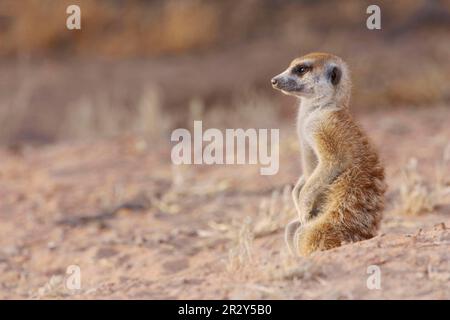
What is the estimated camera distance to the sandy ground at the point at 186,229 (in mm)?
4004

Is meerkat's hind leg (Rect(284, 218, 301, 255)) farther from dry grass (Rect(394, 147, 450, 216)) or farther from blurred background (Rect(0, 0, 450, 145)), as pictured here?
blurred background (Rect(0, 0, 450, 145))

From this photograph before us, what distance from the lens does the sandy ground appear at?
13.1ft

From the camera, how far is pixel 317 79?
480 centimetres

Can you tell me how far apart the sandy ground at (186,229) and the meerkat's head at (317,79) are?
2.58 feet

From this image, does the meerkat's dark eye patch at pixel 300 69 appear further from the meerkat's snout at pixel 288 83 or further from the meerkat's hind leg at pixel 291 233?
the meerkat's hind leg at pixel 291 233

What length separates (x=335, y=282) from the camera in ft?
12.8

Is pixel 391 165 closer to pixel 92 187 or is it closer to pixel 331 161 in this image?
pixel 92 187

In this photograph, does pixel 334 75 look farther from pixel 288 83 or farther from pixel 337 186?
pixel 337 186

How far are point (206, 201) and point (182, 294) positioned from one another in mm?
3346

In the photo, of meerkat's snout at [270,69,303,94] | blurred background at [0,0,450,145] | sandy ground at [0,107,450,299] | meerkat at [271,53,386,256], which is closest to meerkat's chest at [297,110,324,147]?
meerkat at [271,53,386,256]

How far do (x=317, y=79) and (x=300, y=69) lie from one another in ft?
0.34

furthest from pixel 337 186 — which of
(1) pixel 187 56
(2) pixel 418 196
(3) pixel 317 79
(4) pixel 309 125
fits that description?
(1) pixel 187 56

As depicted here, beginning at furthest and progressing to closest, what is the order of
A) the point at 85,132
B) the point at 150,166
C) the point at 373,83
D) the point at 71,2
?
the point at 71,2
the point at 373,83
the point at 85,132
the point at 150,166
